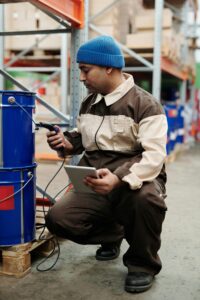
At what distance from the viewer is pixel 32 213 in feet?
8.41

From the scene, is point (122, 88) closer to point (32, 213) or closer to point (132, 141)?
Result: point (132, 141)

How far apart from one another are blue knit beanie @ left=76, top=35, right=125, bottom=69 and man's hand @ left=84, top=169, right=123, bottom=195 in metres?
0.66

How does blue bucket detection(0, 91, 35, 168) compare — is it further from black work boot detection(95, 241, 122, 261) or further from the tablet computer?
black work boot detection(95, 241, 122, 261)

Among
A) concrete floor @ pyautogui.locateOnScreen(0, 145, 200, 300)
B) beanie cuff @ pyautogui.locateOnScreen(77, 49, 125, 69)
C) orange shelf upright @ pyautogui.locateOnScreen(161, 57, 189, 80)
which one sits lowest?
concrete floor @ pyautogui.locateOnScreen(0, 145, 200, 300)

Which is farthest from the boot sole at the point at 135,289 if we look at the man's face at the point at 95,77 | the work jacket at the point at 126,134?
the man's face at the point at 95,77

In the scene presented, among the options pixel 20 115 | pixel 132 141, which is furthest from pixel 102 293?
pixel 20 115

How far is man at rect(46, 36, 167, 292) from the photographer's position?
87.7 inches

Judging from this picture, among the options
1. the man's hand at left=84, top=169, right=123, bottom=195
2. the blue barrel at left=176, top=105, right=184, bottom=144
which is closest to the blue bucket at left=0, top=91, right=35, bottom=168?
the man's hand at left=84, top=169, right=123, bottom=195

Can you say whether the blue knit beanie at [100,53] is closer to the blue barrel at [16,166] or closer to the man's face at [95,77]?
the man's face at [95,77]

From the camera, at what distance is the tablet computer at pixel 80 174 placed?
212 cm

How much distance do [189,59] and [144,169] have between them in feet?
27.2

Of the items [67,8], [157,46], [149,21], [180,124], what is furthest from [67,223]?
A: [180,124]

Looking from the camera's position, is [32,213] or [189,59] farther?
[189,59]

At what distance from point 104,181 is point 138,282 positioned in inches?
25.8
